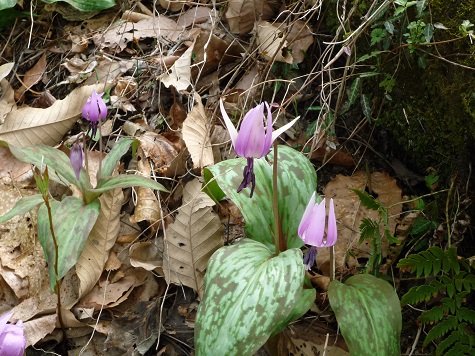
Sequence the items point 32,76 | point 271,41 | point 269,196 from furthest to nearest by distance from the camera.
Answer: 1. point 32,76
2. point 271,41
3. point 269,196

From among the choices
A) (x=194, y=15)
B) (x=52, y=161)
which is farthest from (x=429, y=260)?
(x=194, y=15)

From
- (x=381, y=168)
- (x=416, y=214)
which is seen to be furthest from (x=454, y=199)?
(x=381, y=168)

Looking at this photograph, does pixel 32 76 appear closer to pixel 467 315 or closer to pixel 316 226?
pixel 316 226

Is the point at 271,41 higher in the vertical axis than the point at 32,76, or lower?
higher

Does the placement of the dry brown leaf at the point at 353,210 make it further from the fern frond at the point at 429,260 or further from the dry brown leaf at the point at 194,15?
the dry brown leaf at the point at 194,15

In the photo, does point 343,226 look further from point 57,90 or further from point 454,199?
point 57,90

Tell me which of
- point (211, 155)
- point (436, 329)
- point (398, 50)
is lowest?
point (211, 155)

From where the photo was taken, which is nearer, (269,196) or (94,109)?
(269,196)

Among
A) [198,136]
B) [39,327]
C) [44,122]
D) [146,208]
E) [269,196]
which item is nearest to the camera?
[269,196]

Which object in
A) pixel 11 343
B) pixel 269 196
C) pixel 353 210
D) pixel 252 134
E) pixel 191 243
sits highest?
pixel 252 134
